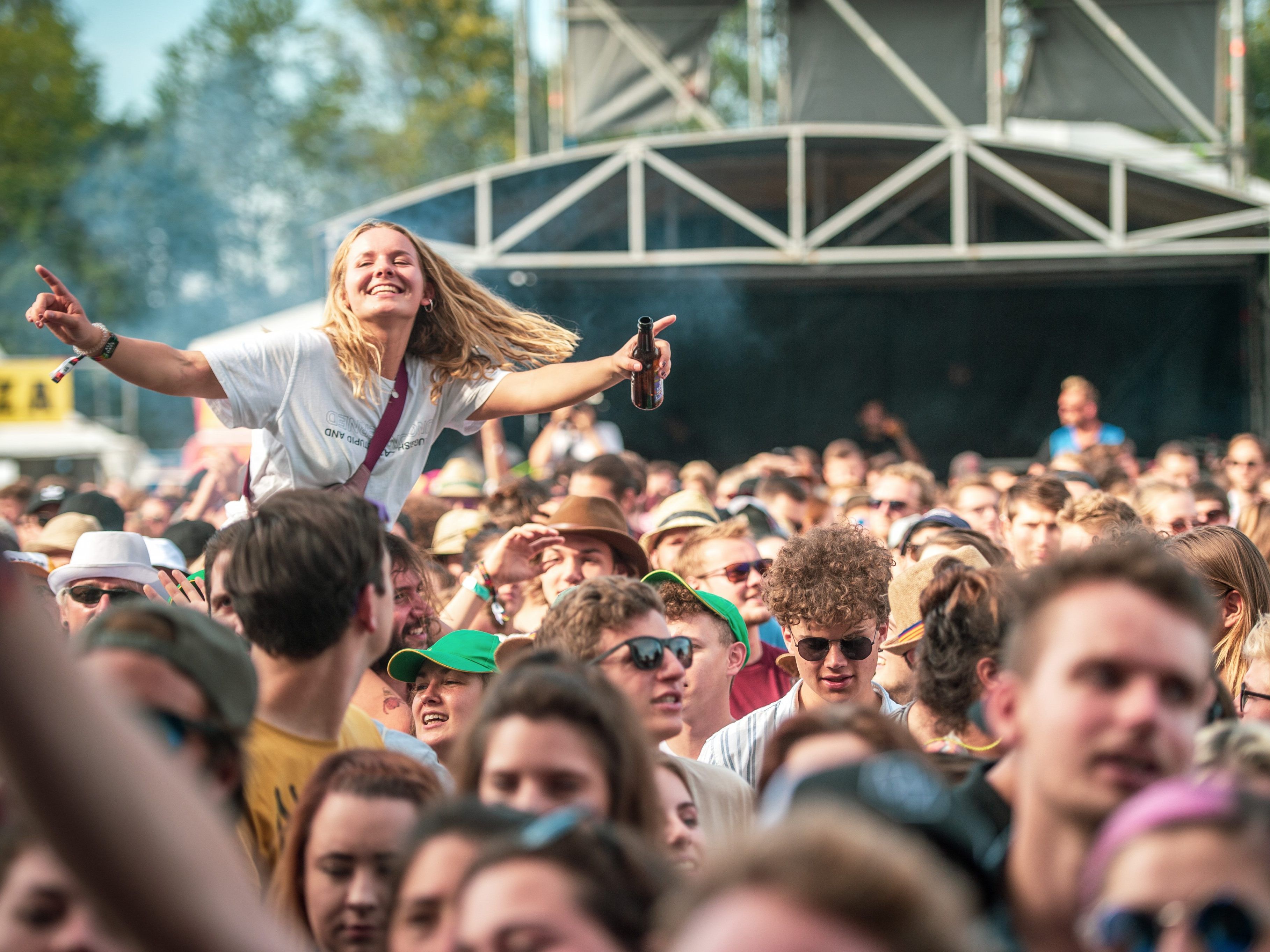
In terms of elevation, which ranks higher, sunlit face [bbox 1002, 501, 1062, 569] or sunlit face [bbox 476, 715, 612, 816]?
sunlit face [bbox 1002, 501, 1062, 569]

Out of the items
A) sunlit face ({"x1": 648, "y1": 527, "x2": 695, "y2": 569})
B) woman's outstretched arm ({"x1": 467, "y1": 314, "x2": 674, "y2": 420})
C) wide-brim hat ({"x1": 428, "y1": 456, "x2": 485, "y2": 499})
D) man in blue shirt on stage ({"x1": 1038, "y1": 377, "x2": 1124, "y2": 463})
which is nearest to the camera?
woman's outstretched arm ({"x1": 467, "y1": 314, "x2": 674, "y2": 420})

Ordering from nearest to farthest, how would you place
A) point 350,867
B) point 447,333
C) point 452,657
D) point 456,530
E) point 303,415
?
point 350,867 < point 452,657 < point 303,415 < point 447,333 < point 456,530

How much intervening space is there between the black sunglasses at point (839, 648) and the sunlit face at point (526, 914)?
2.46m

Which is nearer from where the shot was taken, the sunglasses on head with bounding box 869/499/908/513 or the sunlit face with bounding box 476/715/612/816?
the sunlit face with bounding box 476/715/612/816

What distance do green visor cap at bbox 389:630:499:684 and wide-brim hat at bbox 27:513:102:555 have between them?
280cm

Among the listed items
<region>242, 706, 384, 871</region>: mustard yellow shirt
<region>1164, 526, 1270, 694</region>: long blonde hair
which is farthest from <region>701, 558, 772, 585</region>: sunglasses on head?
<region>242, 706, 384, 871</region>: mustard yellow shirt

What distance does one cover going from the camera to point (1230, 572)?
4191mm

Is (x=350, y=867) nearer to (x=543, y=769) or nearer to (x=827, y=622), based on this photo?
(x=543, y=769)

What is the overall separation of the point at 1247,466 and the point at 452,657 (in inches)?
257

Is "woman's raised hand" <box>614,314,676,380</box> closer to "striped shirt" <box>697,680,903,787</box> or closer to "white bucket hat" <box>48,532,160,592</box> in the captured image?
"striped shirt" <box>697,680,903,787</box>

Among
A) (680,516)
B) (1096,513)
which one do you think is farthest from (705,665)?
(680,516)

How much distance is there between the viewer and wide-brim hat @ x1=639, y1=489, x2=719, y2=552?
606 centimetres

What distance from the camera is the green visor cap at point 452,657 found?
3.78 meters

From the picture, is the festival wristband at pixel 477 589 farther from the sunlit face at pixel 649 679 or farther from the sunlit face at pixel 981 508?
the sunlit face at pixel 981 508
